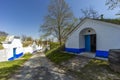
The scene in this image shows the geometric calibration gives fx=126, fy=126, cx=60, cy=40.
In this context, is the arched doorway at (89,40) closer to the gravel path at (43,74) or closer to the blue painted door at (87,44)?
the blue painted door at (87,44)

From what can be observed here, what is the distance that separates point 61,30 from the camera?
2948cm

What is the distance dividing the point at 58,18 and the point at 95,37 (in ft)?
46.7

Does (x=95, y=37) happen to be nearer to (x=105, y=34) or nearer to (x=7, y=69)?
(x=105, y=34)

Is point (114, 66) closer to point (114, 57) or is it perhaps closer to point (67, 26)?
point (114, 57)

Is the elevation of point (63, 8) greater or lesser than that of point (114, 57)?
greater

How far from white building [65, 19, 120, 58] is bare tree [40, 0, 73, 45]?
32.6 feet

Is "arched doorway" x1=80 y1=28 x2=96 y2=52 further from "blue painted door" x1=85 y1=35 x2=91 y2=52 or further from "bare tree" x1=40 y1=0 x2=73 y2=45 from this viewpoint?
"bare tree" x1=40 y1=0 x2=73 y2=45

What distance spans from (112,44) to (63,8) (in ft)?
62.9

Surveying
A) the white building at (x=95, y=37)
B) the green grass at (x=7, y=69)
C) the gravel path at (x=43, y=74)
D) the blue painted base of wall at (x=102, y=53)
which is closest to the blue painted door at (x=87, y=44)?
the white building at (x=95, y=37)

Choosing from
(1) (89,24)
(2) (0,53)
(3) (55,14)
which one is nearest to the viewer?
(1) (89,24)

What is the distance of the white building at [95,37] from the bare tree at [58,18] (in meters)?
9.95

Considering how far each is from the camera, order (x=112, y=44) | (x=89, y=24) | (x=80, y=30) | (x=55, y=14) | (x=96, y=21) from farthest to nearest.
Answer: (x=55, y=14), (x=80, y=30), (x=89, y=24), (x=96, y=21), (x=112, y=44)

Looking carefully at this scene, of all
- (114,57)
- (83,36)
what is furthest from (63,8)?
(114,57)

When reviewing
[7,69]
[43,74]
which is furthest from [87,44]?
[7,69]
